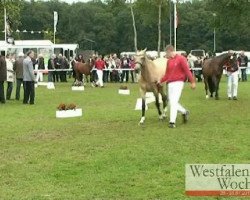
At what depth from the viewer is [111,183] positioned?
8.39 m

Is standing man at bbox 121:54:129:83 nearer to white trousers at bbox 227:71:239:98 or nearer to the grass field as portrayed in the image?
white trousers at bbox 227:71:239:98

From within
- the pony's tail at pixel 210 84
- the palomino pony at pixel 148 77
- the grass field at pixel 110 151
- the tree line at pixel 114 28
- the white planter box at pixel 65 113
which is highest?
the tree line at pixel 114 28

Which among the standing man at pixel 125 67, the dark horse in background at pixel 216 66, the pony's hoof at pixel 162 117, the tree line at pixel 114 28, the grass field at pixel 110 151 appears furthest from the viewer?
the tree line at pixel 114 28

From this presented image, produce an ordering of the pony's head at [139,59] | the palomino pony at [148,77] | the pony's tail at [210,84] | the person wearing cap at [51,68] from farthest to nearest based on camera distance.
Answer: the person wearing cap at [51,68] → the pony's tail at [210,84] → the palomino pony at [148,77] → the pony's head at [139,59]

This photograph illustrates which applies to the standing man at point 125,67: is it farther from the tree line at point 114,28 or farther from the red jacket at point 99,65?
the tree line at point 114,28

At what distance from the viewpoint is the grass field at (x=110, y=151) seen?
8.13 meters

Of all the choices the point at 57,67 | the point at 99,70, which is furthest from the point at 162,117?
the point at 57,67

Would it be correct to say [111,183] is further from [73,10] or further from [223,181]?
[73,10]

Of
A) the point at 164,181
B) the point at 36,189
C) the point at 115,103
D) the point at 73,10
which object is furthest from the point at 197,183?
the point at 73,10

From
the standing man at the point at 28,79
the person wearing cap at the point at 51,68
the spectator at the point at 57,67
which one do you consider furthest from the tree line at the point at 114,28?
the standing man at the point at 28,79

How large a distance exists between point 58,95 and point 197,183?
2042cm

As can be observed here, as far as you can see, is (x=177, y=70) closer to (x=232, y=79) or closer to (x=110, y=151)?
(x=110, y=151)

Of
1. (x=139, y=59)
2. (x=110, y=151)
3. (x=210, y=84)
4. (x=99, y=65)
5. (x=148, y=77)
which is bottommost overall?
(x=110, y=151)

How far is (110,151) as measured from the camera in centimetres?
1089
